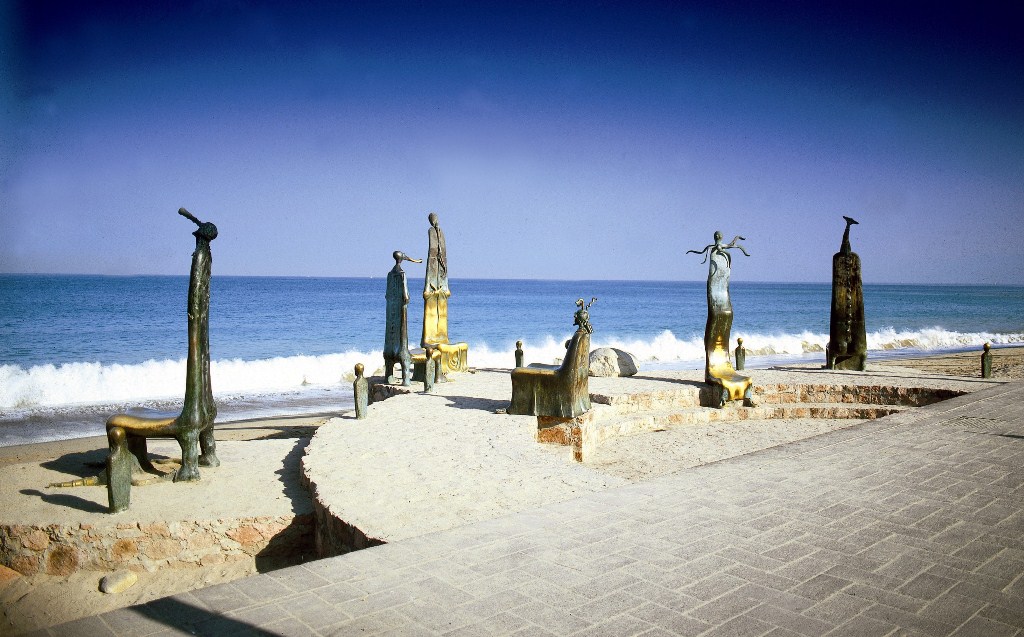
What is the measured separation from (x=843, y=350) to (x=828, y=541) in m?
12.2

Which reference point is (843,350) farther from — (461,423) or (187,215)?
(187,215)

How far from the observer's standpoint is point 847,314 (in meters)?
14.7

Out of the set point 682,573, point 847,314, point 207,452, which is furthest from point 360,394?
point 847,314

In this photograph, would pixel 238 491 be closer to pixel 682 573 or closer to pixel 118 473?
pixel 118 473

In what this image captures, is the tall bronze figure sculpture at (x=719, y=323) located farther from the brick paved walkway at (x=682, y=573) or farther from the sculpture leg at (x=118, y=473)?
the sculpture leg at (x=118, y=473)

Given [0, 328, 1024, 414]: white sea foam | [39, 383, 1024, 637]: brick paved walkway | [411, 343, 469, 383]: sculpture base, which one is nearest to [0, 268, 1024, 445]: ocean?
[0, 328, 1024, 414]: white sea foam

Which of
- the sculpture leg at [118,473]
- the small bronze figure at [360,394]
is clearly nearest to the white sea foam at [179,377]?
the small bronze figure at [360,394]

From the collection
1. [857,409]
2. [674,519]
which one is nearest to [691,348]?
[857,409]

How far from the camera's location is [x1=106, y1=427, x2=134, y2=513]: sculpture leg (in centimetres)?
561

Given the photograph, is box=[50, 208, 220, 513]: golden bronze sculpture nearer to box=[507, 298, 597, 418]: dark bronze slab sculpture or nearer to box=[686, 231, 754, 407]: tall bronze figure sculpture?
box=[507, 298, 597, 418]: dark bronze slab sculpture

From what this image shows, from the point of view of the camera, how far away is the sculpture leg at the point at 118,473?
221 inches

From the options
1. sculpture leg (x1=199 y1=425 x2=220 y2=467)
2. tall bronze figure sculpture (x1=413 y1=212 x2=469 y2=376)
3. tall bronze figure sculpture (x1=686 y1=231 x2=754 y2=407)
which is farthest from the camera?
tall bronze figure sculpture (x1=413 y1=212 x2=469 y2=376)

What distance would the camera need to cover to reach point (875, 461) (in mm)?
6359

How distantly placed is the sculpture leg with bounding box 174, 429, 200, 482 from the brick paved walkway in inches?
131
